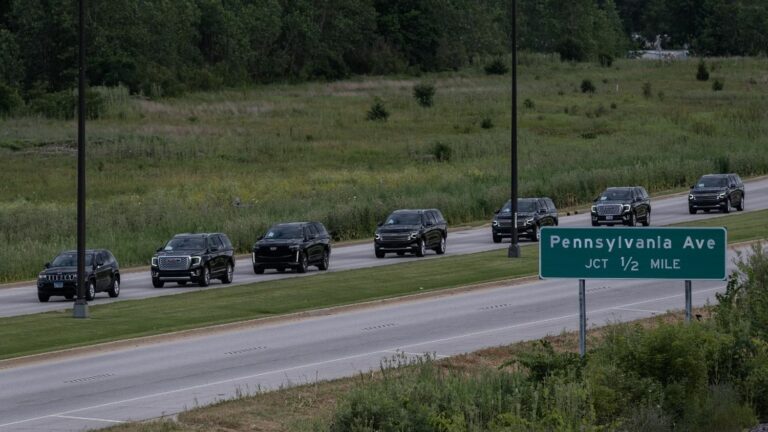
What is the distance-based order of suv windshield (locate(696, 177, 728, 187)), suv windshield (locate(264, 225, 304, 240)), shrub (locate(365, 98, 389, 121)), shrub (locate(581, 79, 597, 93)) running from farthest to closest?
shrub (locate(581, 79, 597, 93)) < shrub (locate(365, 98, 389, 121)) < suv windshield (locate(696, 177, 728, 187)) < suv windshield (locate(264, 225, 304, 240))

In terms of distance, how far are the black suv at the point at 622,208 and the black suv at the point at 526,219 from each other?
2.30m

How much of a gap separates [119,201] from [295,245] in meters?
21.4

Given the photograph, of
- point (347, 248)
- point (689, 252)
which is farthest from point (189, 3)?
point (689, 252)

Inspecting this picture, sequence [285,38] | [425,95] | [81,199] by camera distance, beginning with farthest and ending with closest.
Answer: [285,38] → [425,95] → [81,199]

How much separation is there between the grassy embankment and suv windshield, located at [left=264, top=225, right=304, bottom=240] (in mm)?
2776

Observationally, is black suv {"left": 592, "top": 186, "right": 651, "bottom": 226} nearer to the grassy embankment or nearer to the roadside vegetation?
the grassy embankment

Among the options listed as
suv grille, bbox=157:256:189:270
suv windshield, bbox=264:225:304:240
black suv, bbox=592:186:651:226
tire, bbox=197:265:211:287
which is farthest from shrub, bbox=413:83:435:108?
suv grille, bbox=157:256:189:270

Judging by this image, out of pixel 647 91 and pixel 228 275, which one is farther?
pixel 647 91

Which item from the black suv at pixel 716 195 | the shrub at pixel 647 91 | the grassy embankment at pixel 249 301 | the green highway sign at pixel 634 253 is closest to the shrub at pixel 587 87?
the shrub at pixel 647 91

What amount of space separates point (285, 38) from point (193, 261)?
331 ft

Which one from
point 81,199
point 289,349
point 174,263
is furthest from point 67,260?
point 289,349

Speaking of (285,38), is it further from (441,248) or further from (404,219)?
(441,248)

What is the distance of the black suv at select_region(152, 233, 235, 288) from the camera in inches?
1619

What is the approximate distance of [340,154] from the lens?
85125 mm
